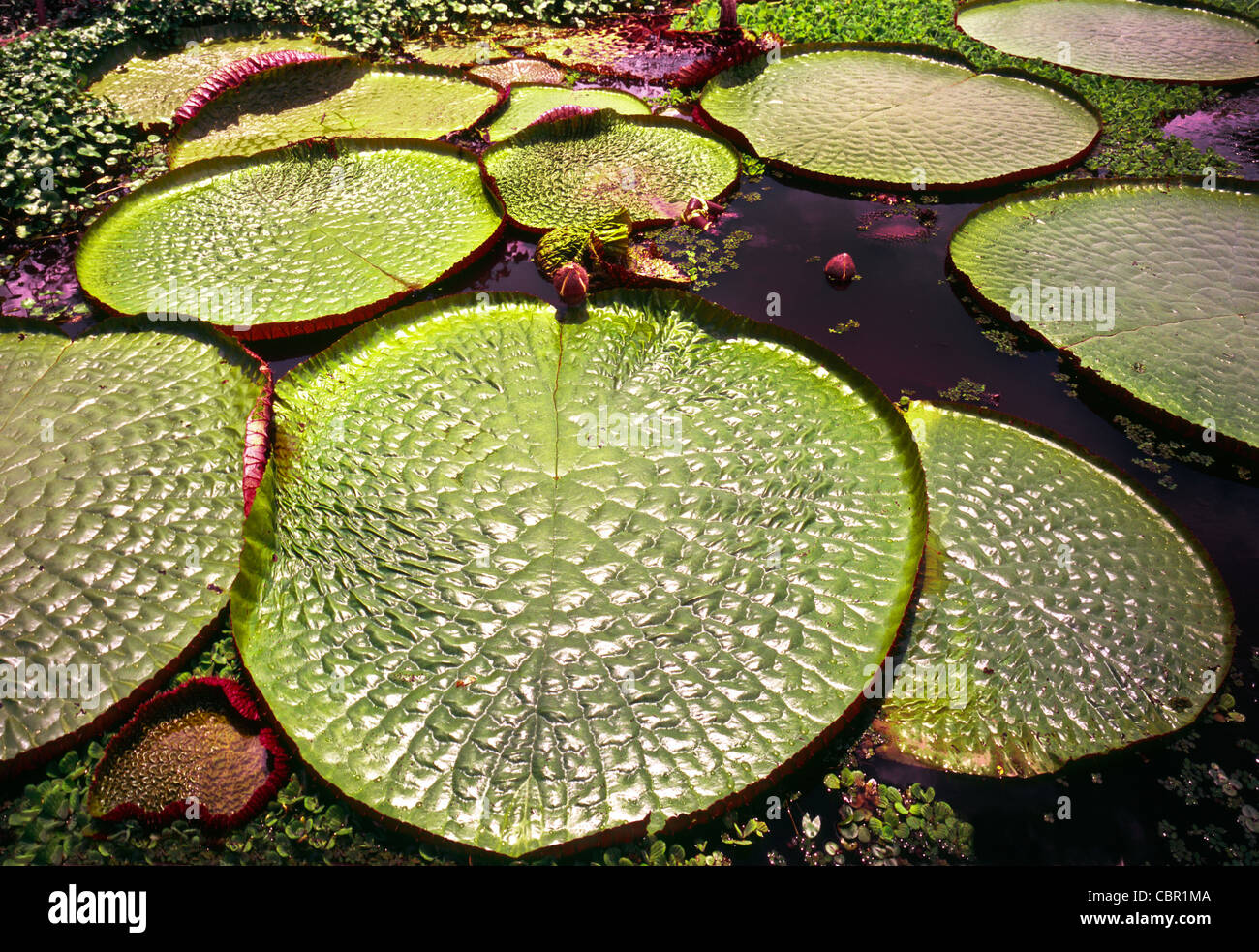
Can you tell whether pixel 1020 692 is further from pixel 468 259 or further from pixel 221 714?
pixel 468 259

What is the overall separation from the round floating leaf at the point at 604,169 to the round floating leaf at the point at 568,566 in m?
1.43

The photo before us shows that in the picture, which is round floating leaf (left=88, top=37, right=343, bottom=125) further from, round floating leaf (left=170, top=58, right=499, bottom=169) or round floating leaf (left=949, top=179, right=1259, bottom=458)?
round floating leaf (left=949, top=179, right=1259, bottom=458)

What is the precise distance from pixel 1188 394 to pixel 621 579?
9.52ft

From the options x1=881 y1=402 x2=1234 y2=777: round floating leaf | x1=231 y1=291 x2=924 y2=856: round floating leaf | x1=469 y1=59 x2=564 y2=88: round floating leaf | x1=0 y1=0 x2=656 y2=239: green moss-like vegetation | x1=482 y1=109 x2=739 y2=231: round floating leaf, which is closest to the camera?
x1=231 y1=291 x2=924 y2=856: round floating leaf

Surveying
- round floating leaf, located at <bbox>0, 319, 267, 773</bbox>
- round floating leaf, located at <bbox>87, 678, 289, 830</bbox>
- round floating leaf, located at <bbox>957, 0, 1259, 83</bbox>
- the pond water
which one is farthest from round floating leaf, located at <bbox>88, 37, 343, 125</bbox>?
round floating leaf, located at <bbox>957, 0, 1259, 83</bbox>

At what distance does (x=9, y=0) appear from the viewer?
7605mm

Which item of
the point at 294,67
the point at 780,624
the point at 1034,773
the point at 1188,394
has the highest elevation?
the point at 294,67

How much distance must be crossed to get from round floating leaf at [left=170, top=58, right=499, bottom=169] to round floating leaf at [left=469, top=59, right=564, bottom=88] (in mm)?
288

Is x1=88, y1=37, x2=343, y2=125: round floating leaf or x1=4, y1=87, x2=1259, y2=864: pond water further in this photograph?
x1=88, y1=37, x2=343, y2=125: round floating leaf

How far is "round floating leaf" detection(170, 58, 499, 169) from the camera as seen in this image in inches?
214

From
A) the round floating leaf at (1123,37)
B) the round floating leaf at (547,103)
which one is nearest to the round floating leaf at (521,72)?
the round floating leaf at (547,103)

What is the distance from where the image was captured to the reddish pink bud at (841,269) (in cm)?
421

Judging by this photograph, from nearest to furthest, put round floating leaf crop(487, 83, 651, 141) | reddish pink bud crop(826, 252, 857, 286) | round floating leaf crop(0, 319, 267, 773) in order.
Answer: round floating leaf crop(0, 319, 267, 773) < reddish pink bud crop(826, 252, 857, 286) < round floating leaf crop(487, 83, 651, 141)
